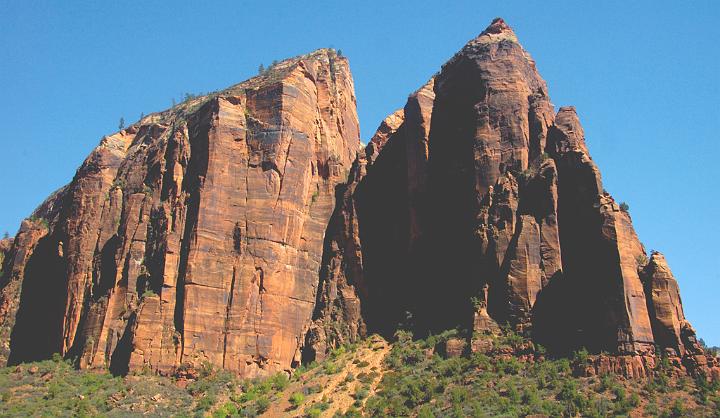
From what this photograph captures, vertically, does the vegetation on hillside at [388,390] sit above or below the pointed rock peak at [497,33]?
below

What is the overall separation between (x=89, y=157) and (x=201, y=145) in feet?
51.4

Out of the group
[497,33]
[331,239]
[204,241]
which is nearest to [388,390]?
[331,239]

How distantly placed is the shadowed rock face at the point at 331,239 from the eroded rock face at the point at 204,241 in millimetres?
168

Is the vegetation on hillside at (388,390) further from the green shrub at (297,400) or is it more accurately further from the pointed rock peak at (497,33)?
the pointed rock peak at (497,33)

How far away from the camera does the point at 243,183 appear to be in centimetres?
8144

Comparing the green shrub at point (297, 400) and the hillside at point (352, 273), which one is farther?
the green shrub at point (297, 400)

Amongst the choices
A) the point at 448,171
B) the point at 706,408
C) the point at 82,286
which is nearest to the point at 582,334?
the point at 706,408

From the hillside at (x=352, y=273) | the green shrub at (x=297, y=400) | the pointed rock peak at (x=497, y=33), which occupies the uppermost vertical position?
the pointed rock peak at (x=497, y=33)

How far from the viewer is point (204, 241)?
78375mm

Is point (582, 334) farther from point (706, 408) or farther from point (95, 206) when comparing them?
point (95, 206)

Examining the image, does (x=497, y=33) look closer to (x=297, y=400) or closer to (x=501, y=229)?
(x=501, y=229)

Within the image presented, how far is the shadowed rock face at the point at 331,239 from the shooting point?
69125mm

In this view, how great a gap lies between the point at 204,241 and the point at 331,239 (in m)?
11.7

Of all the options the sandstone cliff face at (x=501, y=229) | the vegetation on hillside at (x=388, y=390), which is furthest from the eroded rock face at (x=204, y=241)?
the sandstone cliff face at (x=501, y=229)
